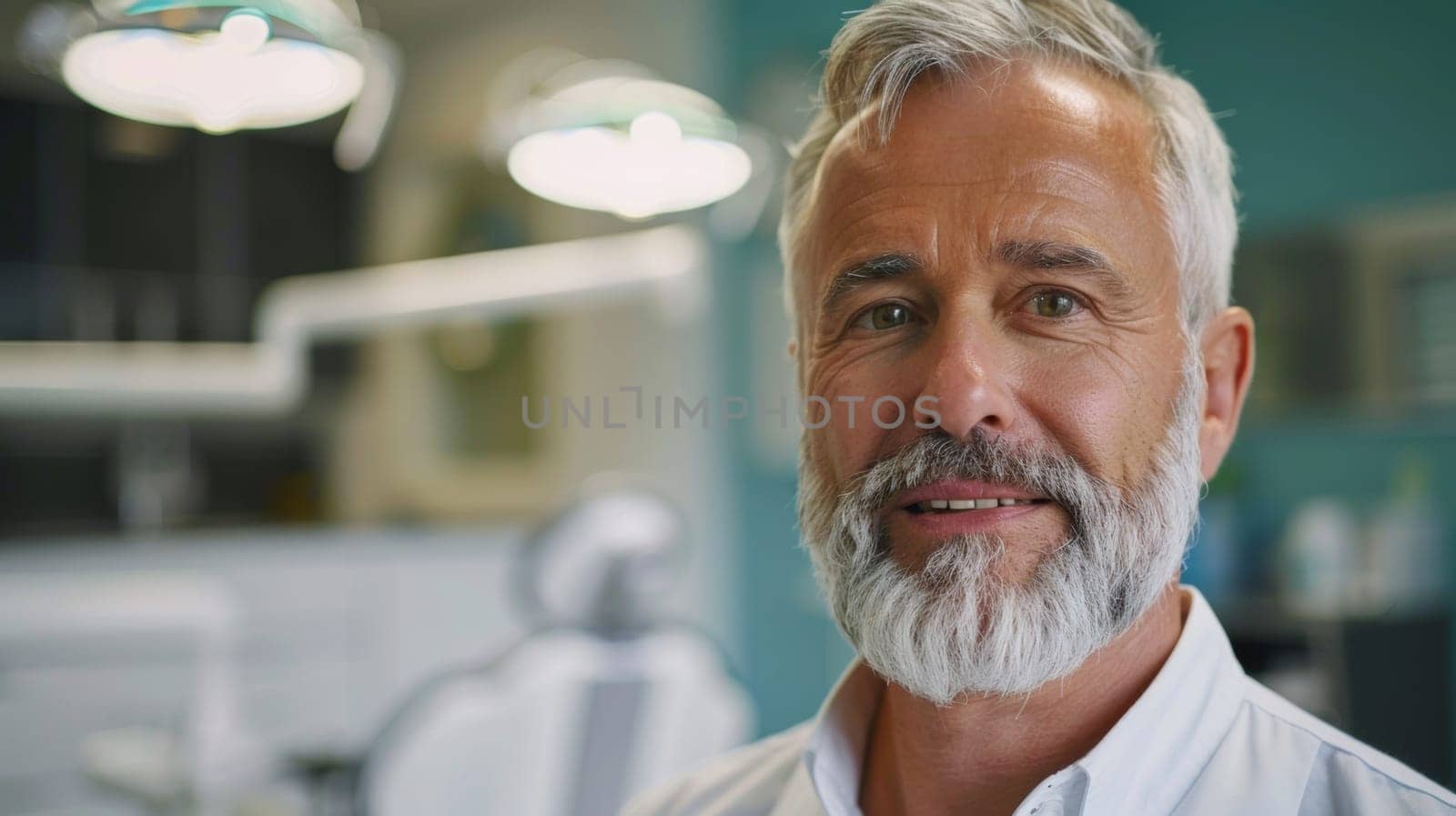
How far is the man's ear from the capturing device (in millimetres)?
942

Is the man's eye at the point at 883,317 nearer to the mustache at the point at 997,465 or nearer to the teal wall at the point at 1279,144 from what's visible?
the mustache at the point at 997,465

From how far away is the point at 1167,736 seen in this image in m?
0.86

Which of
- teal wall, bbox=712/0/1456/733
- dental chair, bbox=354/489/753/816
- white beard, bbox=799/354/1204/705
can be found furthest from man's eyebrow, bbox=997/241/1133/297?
teal wall, bbox=712/0/1456/733

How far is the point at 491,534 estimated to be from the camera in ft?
→ 12.8

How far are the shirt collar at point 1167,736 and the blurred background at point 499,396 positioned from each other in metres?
0.40

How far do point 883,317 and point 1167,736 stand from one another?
0.36m

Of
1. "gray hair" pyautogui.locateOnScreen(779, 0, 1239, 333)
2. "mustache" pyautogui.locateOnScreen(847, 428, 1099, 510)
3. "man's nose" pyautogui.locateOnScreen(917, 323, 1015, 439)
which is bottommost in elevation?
"mustache" pyautogui.locateOnScreen(847, 428, 1099, 510)

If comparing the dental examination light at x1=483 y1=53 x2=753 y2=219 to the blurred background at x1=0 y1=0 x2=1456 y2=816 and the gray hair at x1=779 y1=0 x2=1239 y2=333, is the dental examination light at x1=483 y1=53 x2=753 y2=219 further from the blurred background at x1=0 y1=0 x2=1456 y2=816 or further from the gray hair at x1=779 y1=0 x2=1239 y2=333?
the gray hair at x1=779 y1=0 x2=1239 y2=333

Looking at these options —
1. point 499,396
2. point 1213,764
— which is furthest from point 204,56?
point 499,396

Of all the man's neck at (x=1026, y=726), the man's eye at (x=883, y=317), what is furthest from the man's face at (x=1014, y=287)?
the man's neck at (x=1026, y=726)

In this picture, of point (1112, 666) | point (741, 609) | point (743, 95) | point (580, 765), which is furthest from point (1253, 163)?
point (1112, 666)

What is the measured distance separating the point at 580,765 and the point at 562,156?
940 millimetres

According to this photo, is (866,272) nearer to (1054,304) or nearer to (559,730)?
(1054,304)

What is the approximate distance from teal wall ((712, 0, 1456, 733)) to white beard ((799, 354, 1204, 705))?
2025 millimetres
